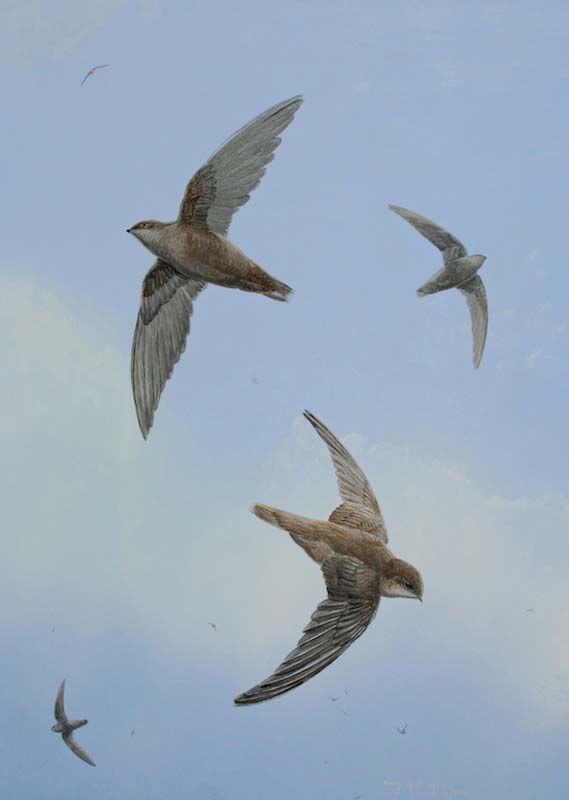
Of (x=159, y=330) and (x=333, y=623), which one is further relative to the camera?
(x=159, y=330)

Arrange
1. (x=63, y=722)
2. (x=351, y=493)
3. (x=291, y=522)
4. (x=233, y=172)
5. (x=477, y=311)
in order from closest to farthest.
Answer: (x=233, y=172)
(x=291, y=522)
(x=351, y=493)
(x=63, y=722)
(x=477, y=311)

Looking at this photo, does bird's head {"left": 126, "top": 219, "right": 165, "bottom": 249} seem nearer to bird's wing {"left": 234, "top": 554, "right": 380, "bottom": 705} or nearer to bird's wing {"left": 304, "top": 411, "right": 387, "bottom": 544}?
bird's wing {"left": 304, "top": 411, "right": 387, "bottom": 544}

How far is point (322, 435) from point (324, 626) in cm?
71

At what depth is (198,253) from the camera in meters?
3.02

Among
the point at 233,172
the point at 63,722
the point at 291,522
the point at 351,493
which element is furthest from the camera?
the point at 63,722

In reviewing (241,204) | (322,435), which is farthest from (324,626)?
(241,204)

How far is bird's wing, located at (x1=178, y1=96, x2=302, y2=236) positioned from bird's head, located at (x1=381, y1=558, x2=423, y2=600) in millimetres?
1093

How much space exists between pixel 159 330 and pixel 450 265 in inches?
40.5

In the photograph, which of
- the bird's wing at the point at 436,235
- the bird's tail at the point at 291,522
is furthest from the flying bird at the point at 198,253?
the bird's wing at the point at 436,235

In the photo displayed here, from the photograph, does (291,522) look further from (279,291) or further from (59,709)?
(59,709)

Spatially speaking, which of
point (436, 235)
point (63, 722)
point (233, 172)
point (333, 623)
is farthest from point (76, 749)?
point (436, 235)

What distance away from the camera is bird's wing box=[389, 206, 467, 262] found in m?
3.49

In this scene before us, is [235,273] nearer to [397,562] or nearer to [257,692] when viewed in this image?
[397,562]

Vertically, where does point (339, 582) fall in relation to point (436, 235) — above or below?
below
